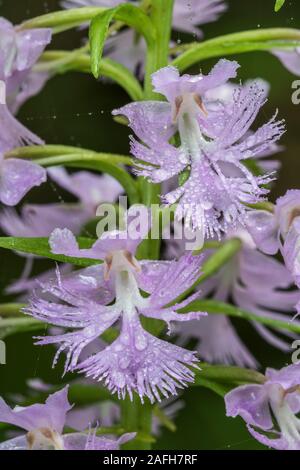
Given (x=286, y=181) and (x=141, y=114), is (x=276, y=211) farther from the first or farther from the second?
(x=286, y=181)

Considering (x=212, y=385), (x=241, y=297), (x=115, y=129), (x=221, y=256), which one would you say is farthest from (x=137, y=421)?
(x=115, y=129)

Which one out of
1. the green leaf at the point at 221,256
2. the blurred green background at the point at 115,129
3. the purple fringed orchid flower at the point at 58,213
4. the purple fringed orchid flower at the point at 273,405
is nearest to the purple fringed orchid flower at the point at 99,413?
the blurred green background at the point at 115,129

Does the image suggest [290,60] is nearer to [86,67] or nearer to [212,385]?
[86,67]

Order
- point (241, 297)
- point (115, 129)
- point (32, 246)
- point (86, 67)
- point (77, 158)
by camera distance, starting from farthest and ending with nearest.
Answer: point (115, 129), point (241, 297), point (86, 67), point (77, 158), point (32, 246)

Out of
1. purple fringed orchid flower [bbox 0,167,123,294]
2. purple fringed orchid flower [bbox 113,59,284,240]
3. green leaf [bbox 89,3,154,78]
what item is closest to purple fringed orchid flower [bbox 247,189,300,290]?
purple fringed orchid flower [bbox 113,59,284,240]

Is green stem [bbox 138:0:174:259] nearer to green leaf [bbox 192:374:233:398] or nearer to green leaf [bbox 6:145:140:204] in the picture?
green leaf [bbox 6:145:140:204]

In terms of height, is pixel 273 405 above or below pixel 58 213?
below
